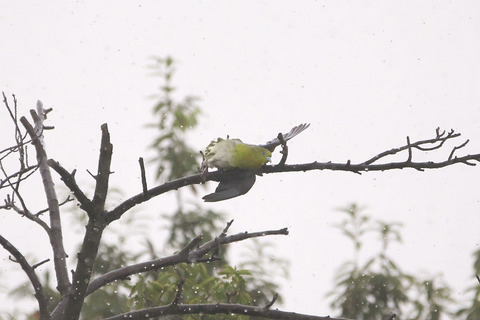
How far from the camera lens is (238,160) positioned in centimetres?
421

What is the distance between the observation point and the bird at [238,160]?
3928 mm

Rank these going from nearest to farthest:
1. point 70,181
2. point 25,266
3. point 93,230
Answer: point 70,181, point 93,230, point 25,266

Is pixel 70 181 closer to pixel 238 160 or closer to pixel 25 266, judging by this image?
pixel 25 266

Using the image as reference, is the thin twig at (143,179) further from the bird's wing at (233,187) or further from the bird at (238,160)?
the bird at (238,160)

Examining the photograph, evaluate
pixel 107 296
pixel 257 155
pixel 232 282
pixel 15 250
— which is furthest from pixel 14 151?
pixel 107 296

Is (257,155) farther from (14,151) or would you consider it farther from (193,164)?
(193,164)

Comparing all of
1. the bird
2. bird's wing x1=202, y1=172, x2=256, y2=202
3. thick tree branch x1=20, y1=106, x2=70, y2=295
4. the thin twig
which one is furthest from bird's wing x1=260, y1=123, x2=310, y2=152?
thick tree branch x1=20, y1=106, x2=70, y2=295

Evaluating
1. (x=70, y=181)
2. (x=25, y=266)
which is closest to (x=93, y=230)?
(x=70, y=181)

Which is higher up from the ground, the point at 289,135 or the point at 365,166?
the point at 289,135

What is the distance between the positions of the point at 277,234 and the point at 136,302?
6.26 ft

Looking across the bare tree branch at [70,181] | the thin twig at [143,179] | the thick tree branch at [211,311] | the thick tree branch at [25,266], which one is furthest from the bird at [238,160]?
the thick tree branch at [25,266]

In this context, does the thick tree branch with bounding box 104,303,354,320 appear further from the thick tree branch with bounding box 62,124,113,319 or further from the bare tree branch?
the bare tree branch

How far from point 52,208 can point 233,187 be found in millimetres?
1159

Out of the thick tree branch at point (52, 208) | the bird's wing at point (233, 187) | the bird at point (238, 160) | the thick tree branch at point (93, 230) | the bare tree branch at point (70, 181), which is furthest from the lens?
the bird at point (238, 160)
